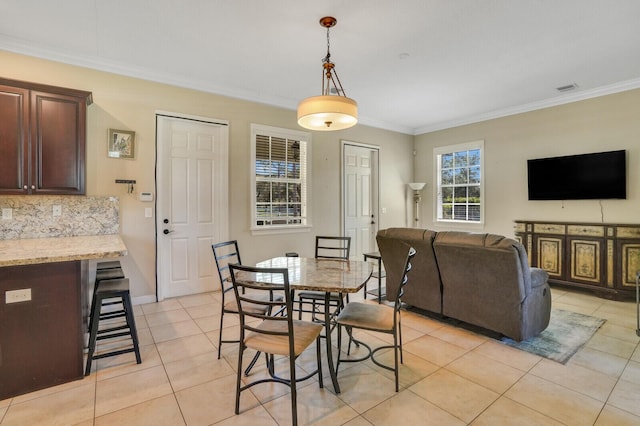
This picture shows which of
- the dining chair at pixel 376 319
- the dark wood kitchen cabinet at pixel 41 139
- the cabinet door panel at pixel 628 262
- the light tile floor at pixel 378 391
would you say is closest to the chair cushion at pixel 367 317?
the dining chair at pixel 376 319

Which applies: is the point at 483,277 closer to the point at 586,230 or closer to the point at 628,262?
the point at 586,230

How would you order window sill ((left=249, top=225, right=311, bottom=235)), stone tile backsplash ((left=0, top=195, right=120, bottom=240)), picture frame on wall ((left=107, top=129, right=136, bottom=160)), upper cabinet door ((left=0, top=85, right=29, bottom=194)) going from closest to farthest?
upper cabinet door ((left=0, top=85, right=29, bottom=194))
stone tile backsplash ((left=0, top=195, right=120, bottom=240))
picture frame on wall ((left=107, top=129, right=136, bottom=160))
window sill ((left=249, top=225, right=311, bottom=235))

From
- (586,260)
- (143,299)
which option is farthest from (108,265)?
(586,260)

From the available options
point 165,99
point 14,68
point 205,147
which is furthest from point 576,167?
point 14,68

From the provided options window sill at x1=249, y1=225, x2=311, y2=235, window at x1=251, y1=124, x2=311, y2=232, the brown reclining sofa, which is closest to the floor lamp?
window at x1=251, y1=124, x2=311, y2=232

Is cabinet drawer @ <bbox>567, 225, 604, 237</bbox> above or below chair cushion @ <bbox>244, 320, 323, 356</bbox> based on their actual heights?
above

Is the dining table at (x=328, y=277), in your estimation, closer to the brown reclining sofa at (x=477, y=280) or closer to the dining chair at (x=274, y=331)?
the dining chair at (x=274, y=331)

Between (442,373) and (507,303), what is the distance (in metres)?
0.88

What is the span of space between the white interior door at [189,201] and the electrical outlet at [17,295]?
1.85m

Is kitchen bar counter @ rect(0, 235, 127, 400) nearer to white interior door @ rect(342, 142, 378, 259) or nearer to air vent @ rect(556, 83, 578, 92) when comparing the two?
white interior door @ rect(342, 142, 378, 259)

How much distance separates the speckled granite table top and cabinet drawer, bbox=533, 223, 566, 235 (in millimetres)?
3458

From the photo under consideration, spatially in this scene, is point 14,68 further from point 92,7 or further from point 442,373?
point 442,373

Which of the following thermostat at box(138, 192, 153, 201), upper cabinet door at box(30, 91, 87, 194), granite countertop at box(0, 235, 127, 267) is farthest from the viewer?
thermostat at box(138, 192, 153, 201)

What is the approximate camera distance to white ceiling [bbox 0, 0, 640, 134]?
8.68 ft
